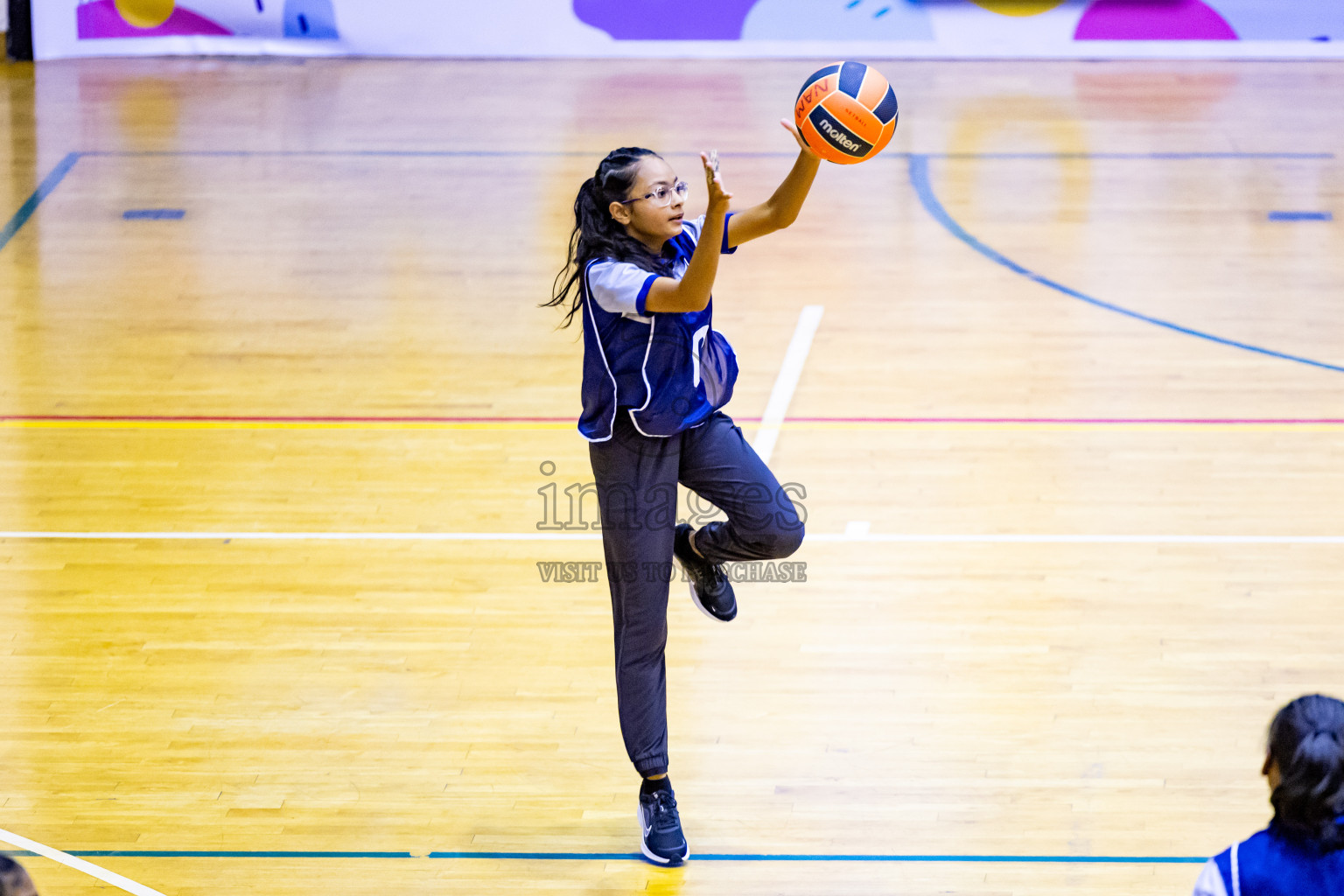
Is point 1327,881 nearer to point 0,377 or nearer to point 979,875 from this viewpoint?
point 979,875

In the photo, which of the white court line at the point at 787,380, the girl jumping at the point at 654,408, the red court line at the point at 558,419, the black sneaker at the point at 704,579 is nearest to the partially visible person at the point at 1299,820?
the girl jumping at the point at 654,408

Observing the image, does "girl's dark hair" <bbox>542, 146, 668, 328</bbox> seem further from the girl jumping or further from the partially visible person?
the partially visible person

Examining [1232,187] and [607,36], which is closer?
[1232,187]

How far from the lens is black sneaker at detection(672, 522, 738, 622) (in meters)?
3.92

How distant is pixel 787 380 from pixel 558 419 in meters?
1.12

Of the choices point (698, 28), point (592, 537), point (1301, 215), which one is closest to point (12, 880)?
point (592, 537)

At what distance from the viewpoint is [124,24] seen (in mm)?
12969

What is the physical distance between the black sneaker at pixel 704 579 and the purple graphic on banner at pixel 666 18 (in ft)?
32.3

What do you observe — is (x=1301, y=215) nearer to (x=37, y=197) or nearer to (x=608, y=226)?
(x=608, y=226)

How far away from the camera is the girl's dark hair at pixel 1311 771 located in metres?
2.27

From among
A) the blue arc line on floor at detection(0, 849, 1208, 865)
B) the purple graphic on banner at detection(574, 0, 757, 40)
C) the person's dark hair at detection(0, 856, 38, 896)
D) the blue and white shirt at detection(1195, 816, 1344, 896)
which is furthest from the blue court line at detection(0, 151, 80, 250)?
the blue and white shirt at detection(1195, 816, 1344, 896)

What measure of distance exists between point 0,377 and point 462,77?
257 inches

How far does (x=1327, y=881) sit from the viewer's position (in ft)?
7.59

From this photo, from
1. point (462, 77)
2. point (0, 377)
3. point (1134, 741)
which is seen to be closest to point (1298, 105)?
point (462, 77)
